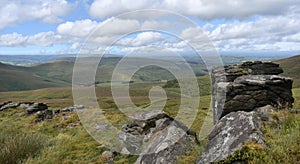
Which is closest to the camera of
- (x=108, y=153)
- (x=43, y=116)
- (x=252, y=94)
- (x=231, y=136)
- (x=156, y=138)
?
(x=231, y=136)

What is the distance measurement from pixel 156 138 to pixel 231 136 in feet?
14.4

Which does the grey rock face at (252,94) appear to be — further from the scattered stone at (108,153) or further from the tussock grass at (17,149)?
the tussock grass at (17,149)

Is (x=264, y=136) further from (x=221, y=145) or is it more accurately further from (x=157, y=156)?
(x=157, y=156)

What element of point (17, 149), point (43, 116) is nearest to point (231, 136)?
point (17, 149)

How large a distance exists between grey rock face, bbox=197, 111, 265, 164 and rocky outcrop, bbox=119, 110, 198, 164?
5.68ft

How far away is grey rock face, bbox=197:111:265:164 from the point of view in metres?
8.05

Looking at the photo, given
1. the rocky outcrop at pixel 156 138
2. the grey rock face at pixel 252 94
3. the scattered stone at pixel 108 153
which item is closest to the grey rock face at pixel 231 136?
the rocky outcrop at pixel 156 138

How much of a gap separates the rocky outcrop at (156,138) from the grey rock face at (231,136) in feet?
5.68

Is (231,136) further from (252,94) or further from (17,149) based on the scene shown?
(17,149)

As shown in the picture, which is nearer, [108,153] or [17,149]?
[17,149]

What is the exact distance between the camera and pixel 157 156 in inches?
410

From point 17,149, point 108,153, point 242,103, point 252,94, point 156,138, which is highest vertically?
point 252,94

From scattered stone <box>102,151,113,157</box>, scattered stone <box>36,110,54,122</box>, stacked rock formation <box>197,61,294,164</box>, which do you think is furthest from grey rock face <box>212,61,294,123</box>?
scattered stone <box>36,110,54,122</box>

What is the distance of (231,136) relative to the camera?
341 inches
